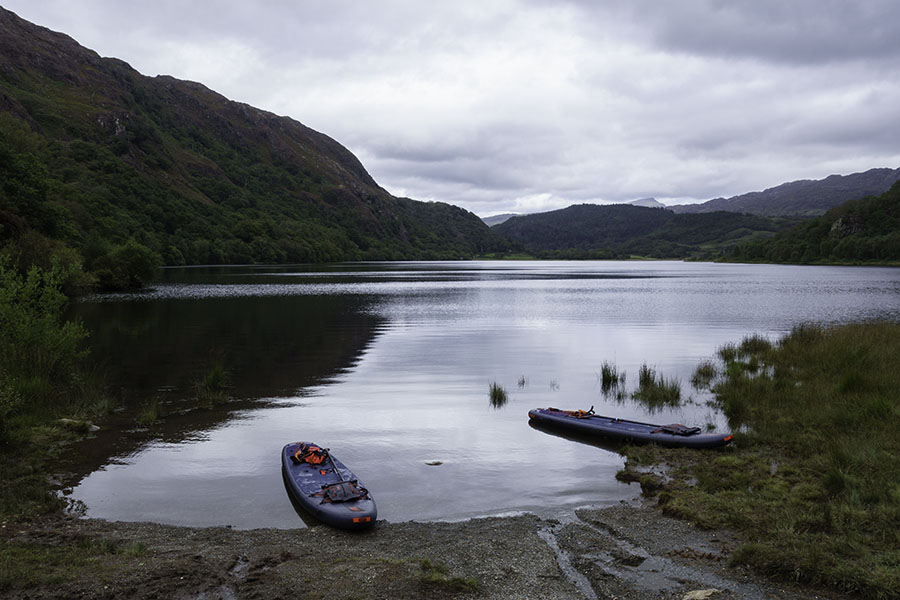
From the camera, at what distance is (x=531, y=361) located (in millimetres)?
32062

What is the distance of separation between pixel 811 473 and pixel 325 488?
1111 centimetres

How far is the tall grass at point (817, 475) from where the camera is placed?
28.6ft

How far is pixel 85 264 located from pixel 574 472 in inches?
2986

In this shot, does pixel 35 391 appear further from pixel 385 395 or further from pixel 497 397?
pixel 497 397

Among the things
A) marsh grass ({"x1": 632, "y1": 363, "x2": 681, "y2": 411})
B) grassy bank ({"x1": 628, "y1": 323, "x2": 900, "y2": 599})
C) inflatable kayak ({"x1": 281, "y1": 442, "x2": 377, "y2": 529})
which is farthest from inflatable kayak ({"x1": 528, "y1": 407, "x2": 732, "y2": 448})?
inflatable kayak ({"x1": 281, "y1": 442, "x2": 377, "y2": 529})

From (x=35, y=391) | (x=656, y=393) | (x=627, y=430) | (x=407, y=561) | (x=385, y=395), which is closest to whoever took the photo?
(x=407, y=561)

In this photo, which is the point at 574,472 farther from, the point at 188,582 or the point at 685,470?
the point at 188,582

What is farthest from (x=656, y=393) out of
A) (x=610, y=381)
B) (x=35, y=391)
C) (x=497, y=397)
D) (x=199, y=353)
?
(x=199, y=353)

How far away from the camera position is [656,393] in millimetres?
23062

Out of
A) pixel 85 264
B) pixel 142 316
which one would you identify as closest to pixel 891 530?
pixel 142 316

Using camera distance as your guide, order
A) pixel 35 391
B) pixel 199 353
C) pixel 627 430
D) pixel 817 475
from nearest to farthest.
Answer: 1. pixel 817 475
2. pixel 627 430
3. pixel 35 391
4. pixel 199 353

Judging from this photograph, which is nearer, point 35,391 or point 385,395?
point 35,391

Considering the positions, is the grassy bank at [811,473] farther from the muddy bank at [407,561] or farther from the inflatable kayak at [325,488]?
the inflatable kayak at [325,488]

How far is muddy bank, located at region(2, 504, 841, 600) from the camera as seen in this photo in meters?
8.27
